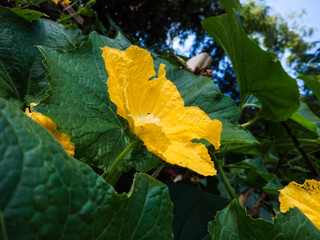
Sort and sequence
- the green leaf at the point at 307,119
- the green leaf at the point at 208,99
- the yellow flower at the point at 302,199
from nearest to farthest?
the yellow flower at the point at 302,199, the green leaf at the point at 208,99, the green leaf at the point at 307,119

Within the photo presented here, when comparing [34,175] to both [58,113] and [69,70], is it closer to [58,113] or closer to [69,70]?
[58,113]

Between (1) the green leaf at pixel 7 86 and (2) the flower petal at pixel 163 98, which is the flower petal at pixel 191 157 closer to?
(2) the flower petal at pixel 163 98

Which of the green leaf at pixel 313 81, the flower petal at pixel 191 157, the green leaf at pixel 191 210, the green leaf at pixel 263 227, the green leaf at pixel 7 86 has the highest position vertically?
the green leaf at pixel 313 81

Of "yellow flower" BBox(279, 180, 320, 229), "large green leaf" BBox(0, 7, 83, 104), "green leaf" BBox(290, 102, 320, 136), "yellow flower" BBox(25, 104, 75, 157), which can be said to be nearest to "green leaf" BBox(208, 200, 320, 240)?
"yellow flower" BBox(279, 180, 320, 229)

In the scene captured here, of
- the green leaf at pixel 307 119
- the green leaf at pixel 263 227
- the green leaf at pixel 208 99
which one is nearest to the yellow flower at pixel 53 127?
the green leaf at pixel 263 227

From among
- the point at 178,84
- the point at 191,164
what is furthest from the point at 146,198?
the point at 178,84

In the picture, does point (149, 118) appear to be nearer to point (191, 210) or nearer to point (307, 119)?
point (191, 210)

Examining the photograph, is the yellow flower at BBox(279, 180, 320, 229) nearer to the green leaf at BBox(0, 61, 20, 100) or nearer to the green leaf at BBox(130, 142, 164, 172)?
the green leaf at BBox(130, 142, 164, 172)
